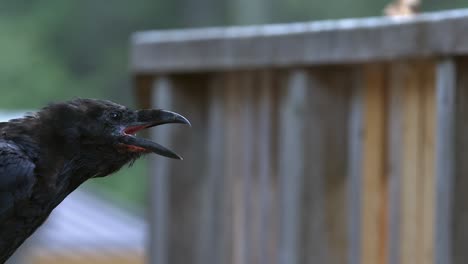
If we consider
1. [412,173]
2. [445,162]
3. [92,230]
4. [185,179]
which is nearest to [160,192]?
[185,179]

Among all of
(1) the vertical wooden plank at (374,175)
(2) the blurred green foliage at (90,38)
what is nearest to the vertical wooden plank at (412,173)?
(1) the vertical wooden plank at (374,175)

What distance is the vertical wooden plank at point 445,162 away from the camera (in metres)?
5.43

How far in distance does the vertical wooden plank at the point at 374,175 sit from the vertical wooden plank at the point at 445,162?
634 millimetres

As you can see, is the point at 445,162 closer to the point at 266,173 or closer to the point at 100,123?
the point at 100,123

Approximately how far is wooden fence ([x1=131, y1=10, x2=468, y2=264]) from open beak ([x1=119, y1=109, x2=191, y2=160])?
803 millimetres

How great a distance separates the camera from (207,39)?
692 cm

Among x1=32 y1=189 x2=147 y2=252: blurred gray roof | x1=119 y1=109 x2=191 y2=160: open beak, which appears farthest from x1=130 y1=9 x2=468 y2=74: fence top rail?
x1=32 y1=189 x2=147 y2=252: blurred gray roof

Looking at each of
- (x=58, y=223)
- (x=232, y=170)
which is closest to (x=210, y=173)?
(x=232, y=170)

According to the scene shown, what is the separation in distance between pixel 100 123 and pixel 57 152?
0.70 ft

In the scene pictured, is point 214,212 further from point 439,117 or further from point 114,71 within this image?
point 114,71

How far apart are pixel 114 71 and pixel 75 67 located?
3.17 ft

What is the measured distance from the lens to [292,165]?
21.0ft

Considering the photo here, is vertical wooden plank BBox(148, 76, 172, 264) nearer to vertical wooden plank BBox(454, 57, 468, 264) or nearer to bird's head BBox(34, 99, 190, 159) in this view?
bird's head BBox(34, 99, 190, 159)

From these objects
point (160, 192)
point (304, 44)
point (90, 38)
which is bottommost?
point (160, 192)
